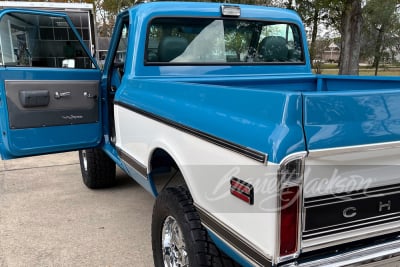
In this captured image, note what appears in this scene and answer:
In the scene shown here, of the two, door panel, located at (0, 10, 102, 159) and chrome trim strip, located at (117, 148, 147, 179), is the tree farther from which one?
chrome trim strip, located at (117, 148, 147, 179)

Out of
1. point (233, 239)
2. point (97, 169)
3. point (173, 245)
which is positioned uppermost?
point (233, 239)

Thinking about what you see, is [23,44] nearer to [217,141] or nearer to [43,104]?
[43,104]

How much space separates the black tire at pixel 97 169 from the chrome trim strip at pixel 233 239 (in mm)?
2647

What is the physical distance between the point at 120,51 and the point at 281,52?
164cm

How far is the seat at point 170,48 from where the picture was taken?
333cm

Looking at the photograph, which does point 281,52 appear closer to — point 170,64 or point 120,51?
point 170,64

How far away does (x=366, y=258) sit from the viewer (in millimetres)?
1683

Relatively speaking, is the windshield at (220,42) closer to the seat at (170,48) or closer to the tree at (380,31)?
the seat at (170,48)

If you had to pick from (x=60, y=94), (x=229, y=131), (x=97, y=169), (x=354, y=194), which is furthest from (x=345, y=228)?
(x=97, y=169)

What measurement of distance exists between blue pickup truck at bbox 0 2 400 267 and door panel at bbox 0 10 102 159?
10 mm

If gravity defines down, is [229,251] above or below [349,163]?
below

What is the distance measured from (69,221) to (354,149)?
3.14 metres

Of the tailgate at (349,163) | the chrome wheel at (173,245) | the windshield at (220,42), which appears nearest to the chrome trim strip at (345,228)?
the tailgate at (349,163)

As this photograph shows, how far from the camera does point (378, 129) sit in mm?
1646
